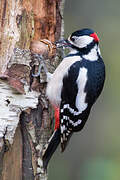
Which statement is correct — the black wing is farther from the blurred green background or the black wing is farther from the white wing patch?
the blurred green background

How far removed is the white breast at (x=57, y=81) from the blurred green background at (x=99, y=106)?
99.8 inches

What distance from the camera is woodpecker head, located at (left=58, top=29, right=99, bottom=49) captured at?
4.04 m

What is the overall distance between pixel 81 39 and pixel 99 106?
288cm

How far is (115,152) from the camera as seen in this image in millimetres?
6426

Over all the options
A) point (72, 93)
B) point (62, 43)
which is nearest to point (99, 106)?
point (62, 43)

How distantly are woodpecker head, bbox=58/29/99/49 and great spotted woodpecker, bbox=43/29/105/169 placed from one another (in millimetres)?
10

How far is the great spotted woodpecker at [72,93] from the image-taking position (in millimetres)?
3879

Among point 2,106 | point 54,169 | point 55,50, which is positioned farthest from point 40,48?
point 54,169

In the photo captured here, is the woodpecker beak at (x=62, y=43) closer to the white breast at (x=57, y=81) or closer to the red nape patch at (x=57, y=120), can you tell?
the white breast at (x=57, y=81)

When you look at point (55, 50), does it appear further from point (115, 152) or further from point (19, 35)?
point (115, 152)

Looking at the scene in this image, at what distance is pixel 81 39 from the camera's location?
159 inches

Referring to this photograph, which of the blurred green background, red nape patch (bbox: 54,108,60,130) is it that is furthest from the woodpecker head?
the blurred green background

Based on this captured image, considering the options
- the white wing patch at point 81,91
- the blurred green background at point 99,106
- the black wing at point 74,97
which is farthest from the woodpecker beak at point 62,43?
the blurred green background at point 99,106

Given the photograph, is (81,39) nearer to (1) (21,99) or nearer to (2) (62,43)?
(2) (62,43)
